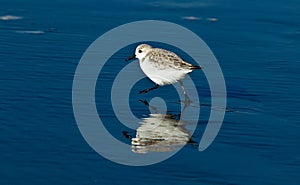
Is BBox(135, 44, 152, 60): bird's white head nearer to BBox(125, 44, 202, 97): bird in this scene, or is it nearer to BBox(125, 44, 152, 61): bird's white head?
BBox(125, 44, 152, 61): bird's white head

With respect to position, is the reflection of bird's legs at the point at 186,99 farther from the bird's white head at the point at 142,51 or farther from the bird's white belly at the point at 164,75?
the bird's white head at the point at 142,51

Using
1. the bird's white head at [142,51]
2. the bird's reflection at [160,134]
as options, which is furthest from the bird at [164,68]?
the bird's reflection at [160,134]

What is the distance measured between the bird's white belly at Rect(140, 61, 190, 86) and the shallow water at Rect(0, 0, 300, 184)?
0.20 meters

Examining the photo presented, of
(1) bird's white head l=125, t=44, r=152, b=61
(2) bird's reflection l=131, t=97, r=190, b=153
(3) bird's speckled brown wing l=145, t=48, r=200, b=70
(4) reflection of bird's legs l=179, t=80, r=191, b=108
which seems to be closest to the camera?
(2) bird's reflection l=131, t=97, r=190, b=153

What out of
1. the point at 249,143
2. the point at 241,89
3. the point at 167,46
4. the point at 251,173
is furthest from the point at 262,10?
the point at 251,173

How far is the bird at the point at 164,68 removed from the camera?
860 centimetres

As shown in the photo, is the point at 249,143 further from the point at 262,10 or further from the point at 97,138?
the point at 262,10

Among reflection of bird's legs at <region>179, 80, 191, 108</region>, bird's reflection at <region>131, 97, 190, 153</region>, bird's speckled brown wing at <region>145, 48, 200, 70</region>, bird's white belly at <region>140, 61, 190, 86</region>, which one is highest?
bird's speckled brown wing at <region>145, 48, 200, 70</region>

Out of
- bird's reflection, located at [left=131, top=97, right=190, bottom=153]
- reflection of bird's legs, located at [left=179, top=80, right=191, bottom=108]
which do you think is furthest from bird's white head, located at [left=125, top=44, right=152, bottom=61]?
bird's reflection, located at [left=131, top=97, right=190, bottom=153]

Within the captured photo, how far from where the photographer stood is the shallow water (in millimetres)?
6242

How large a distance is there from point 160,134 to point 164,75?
156 cm

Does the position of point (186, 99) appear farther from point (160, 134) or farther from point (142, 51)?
point (160, 134)

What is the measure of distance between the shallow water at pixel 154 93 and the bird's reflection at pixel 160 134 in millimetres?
117

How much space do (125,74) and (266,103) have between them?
1901mm
